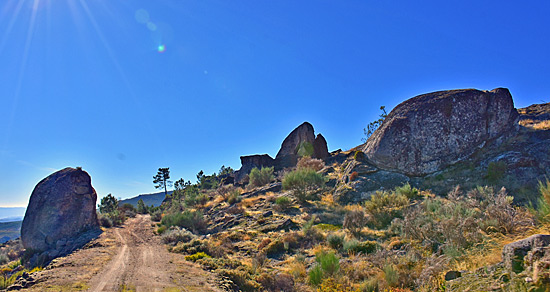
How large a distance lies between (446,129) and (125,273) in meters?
18.9

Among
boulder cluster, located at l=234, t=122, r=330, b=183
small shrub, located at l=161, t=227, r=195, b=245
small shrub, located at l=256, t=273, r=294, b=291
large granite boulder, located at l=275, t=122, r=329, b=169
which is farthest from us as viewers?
boulder cluster, located at l=234, t=122, r=330, b=183

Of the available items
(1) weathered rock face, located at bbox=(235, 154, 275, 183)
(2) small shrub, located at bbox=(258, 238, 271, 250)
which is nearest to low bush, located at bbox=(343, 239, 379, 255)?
(2) small shrub, located at bbox=(258, 238, 271, 250)

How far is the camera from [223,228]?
17.5m

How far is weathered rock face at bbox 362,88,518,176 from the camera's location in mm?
16203

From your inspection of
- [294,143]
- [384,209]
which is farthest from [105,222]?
[294,143]

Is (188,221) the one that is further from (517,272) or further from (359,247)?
(517,272)

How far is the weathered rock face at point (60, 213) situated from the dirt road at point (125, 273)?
22.2 ft

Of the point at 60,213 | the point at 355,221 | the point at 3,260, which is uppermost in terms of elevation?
the point at 60,213

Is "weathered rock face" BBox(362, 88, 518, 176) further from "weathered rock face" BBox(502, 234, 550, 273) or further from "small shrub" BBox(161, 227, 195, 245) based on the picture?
"small shrub" BBox(161, 227, 195, 245)

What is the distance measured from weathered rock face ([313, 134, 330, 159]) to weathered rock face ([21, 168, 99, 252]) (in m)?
24.9

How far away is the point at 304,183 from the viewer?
1923cm

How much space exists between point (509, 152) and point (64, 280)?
69.6 feet

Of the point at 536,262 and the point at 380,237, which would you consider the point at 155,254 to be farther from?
the point at 536,262

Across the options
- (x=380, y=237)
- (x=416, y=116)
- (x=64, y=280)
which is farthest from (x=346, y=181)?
(x=64, y=280)
